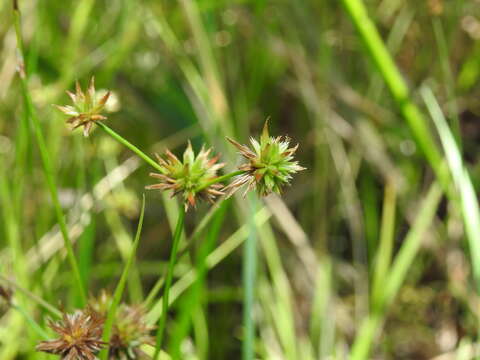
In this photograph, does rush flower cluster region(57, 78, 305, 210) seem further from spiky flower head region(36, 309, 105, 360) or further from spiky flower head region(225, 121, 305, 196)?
spiky flower head region(36, 309, 105, 360)

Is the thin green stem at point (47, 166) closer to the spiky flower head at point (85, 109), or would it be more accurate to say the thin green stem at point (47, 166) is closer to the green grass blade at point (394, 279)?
the spiky flower head at point (85, 109)

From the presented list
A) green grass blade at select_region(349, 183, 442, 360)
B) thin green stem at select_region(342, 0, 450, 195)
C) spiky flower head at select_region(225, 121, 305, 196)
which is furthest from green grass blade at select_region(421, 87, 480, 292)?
spiky flower head at select_region(225, 121, 305, 196)

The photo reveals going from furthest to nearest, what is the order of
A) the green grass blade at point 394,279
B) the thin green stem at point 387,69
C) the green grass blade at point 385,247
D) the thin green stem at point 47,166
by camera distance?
the green grass blade at point 385,247
the green grass blade at point 394,279
the thin green stem at point 387,69
the thin green stem at point 47,166

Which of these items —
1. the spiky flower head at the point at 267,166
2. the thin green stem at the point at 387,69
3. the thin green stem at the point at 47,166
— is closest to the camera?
the spiky flower head at the point at 267,166

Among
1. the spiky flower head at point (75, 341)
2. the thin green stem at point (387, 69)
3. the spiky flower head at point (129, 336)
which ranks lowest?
the spiky flower head at point (75, 341)

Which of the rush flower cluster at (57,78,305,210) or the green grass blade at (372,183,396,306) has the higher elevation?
the green grass blade at (372,183,396,306)

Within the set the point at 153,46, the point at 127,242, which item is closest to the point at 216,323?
the point at 127,242

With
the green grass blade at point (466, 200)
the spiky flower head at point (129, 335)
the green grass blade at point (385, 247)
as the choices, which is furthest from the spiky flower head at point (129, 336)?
the green grass blade at point (385, 247)
